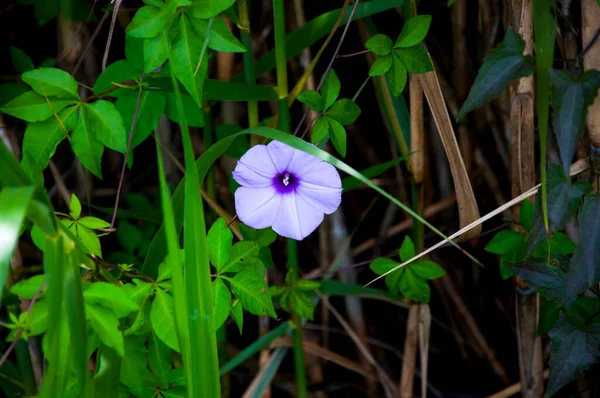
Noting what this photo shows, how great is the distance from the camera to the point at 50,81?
1042 millimetres

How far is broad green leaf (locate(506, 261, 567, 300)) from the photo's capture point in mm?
1079

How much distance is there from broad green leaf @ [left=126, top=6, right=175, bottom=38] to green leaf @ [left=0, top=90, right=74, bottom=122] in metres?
0.18

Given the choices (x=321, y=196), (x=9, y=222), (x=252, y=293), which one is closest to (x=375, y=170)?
(x=321, y=196)

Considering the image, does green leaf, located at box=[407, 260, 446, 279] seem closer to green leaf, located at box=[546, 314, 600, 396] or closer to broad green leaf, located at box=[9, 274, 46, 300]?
green leaf, located at box=[546, 314, 600, 396]

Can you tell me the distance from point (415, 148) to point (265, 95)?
0.32 meters

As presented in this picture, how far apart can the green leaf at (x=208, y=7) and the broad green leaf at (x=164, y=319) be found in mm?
385

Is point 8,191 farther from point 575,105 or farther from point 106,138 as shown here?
point 575,105

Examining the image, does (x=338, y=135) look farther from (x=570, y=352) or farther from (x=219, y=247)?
(x=570, y=352)

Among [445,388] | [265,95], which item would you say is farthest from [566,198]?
[445,388]

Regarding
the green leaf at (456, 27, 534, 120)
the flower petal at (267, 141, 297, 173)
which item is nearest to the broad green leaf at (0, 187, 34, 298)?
the flower petal at (267, 141, 297, 173)

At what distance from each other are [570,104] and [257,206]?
0.50m

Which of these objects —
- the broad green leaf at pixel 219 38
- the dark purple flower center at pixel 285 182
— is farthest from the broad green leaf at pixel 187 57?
the dark purple flower center at pixel 285 182

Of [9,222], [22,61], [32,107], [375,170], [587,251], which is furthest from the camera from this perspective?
[22,61]

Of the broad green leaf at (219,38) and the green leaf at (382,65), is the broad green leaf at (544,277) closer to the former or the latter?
the green leaf at (382,65)
